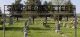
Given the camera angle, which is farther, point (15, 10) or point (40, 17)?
point (15, 10)

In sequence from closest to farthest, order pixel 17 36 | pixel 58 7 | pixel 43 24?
pixel 58 7 → pixel 17 36 → pixel 43 24

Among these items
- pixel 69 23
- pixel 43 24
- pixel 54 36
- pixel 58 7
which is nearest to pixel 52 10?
pixel 58 7

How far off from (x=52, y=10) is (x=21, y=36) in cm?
320

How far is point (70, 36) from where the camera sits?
1505 centimetres

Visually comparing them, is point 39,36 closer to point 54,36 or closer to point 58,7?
→ point 54,36

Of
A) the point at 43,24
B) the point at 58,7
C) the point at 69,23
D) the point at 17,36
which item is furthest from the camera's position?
the point at 43,24

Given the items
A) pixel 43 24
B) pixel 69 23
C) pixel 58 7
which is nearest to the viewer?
pixel 58 7

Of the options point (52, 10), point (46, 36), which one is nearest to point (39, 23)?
point (46, 36)

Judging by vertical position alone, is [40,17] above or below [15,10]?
below

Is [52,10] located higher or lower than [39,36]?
higher

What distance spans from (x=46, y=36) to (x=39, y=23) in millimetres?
9733

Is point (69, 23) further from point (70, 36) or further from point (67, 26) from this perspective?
point (70, 36)

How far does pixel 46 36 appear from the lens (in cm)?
1499

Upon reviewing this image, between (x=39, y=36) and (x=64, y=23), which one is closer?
(x=39, y=36)
